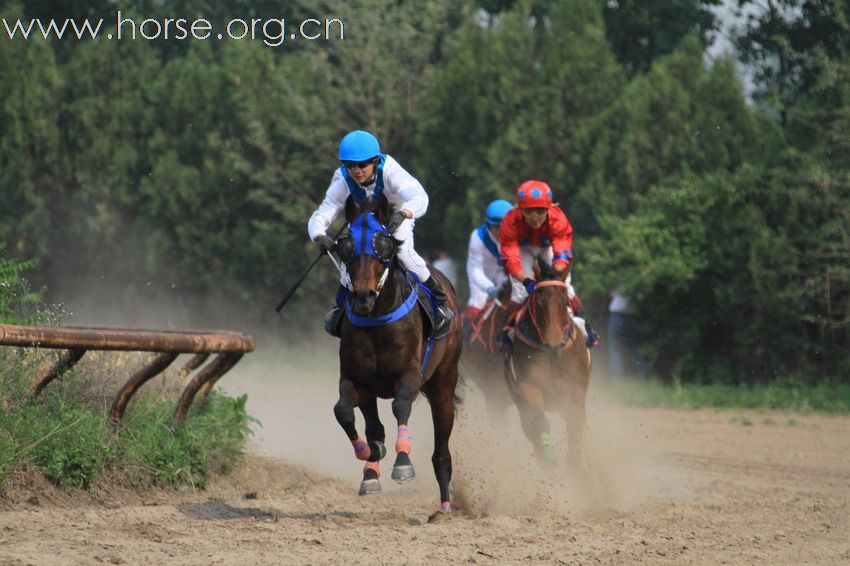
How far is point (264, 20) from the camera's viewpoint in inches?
1414

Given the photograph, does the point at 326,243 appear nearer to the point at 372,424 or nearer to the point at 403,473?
the point at 372,424

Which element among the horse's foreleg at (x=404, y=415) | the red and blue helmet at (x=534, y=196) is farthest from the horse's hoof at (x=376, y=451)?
the red and blue helmet at (x=534, y=196)

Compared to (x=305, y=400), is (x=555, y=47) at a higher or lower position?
higher

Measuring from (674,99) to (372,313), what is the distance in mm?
14038

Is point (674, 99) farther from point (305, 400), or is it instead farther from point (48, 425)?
point (48, 425)

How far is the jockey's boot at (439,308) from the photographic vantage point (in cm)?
949

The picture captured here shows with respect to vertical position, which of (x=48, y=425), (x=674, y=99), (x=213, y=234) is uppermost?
(x=674, y=99)

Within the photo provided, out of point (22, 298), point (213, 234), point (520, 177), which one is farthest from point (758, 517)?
point (213, 234)

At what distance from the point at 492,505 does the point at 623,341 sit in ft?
36.2

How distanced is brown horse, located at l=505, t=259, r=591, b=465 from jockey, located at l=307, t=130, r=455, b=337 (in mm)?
2092

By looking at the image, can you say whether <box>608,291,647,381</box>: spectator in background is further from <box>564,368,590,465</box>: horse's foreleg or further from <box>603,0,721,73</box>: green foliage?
<box>603,0,721,73</box>: green foliage

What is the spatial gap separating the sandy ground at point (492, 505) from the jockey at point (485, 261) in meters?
1.23

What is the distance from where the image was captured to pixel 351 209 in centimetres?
917

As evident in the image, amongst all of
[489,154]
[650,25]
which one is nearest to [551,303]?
[489,154]
